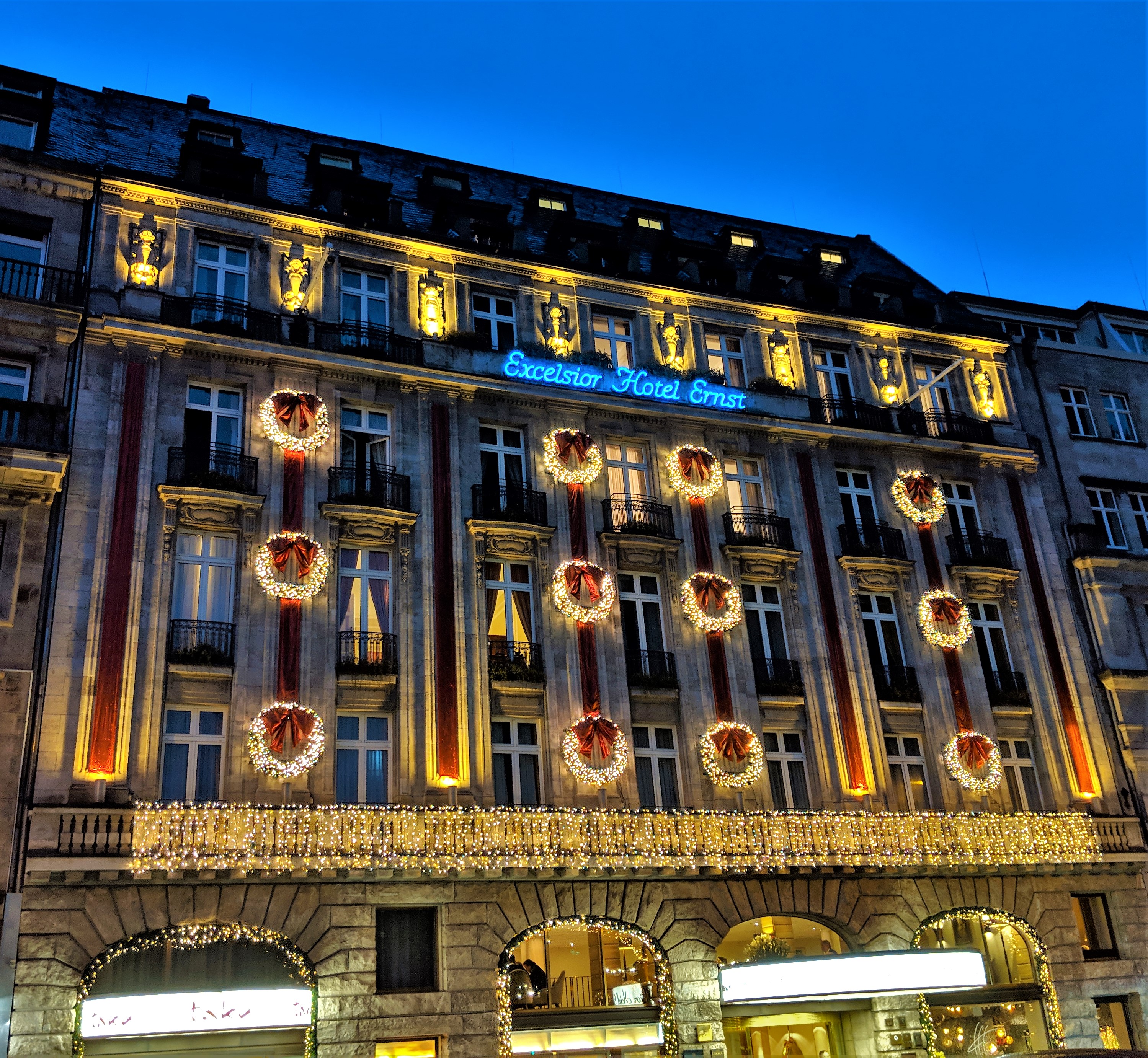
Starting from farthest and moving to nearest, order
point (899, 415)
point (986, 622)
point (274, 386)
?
point (899, 415) → point (986, 622) → point (274, 386)

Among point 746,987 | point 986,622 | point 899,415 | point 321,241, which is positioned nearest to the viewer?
point 746,987

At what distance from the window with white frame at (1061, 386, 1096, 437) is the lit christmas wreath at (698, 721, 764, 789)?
18.4m

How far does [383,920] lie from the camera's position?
81.9 ft

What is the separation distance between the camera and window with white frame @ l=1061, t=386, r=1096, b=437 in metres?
39.5

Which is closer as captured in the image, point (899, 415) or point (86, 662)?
point (86, 662)

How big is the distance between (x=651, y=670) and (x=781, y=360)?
12.1m

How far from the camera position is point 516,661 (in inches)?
1133

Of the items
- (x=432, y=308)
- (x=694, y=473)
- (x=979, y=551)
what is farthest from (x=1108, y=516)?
(x=432, y=308)

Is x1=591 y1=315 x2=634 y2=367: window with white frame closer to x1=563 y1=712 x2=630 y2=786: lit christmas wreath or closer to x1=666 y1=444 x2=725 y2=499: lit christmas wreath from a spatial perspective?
x1=666 y1=444 x2=725 y2=499: lit christmas wreath

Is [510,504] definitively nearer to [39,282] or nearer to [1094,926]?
[39,282]

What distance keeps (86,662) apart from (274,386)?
8741mm

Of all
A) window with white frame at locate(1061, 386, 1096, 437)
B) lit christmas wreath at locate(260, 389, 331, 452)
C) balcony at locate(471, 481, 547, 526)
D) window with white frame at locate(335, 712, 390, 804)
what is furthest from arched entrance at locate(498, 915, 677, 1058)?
window with white frame at locate(1061, 386, 1096, 437)

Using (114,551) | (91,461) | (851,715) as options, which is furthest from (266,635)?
(851,715)

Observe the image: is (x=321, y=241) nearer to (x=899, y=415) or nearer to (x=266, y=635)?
(x=266, y=635)
